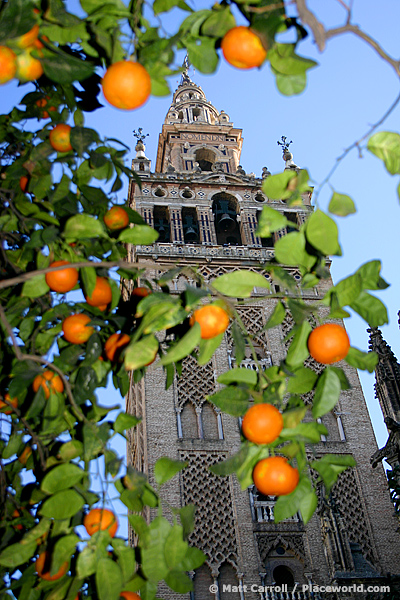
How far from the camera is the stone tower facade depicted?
12555mm

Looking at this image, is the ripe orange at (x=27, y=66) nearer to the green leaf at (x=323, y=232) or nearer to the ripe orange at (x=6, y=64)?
the ripe orange at (x=6, y=64)

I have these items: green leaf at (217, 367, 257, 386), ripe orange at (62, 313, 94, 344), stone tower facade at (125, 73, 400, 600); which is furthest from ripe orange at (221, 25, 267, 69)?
stone tower facade at (125, 73, 400, 600)

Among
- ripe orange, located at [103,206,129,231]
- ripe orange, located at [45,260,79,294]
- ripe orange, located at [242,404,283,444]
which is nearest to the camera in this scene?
ripe orange, located at [242,404,283,444]

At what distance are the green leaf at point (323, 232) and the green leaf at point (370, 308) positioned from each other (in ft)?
0.90

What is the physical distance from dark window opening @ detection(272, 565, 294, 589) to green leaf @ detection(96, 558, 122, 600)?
12060 mm

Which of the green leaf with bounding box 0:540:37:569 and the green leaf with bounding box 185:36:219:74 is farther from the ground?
the green leaf with bounding box 185:36:219:74

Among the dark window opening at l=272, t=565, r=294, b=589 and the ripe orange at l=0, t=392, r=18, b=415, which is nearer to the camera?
the ripe orange at l=0, t=392, r=18, b=415

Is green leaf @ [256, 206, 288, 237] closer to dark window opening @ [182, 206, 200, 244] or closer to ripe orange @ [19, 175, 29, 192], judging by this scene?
ripe orange @ [19, 175, 29, 192]

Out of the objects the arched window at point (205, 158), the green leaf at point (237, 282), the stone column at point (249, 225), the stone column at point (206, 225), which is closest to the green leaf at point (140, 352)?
the green leaf at point (237, 282)

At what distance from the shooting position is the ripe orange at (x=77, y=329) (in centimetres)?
246

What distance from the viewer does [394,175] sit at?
6.45 ft

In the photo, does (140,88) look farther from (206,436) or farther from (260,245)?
(260,245)

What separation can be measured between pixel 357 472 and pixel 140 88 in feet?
46.7

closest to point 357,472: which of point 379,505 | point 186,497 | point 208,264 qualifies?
point 379,505
